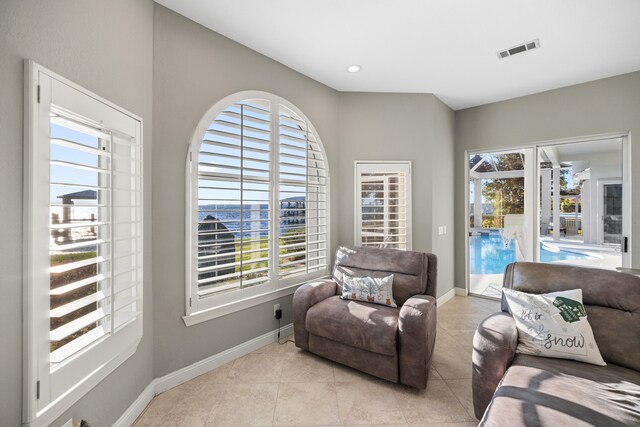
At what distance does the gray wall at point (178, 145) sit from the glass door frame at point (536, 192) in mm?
3417

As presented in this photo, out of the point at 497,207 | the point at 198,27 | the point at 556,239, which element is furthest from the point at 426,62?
the point at 556,239

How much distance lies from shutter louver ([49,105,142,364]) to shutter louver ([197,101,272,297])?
1.77ft

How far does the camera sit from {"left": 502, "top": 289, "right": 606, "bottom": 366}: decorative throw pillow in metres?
1.64

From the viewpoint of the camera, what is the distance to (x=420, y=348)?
201 cm

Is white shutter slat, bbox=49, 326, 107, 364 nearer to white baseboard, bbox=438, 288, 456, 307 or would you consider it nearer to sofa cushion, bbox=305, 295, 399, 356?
sofa cushion, bbox=305, 295, 399, 356

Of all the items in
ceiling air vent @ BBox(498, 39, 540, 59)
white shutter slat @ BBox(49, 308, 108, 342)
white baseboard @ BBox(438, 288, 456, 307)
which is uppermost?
ceiling air vent @ BBox(498, 39, 540, 59)

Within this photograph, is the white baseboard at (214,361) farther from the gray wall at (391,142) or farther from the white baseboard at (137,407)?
the gray wall at (391,142)

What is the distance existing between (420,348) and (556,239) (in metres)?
3.05

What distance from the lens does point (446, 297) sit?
159 inches

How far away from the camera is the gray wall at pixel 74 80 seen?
43.4 inches

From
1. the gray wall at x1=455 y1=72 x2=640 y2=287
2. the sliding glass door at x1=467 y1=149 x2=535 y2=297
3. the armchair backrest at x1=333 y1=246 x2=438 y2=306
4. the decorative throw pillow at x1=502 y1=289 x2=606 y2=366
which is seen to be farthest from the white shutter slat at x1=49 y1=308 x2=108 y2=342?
the sliding glass door at x1=467 y1=149 x2=535 y2=297

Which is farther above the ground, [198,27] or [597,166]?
[198,27]

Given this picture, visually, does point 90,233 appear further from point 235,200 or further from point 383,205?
point 383,205

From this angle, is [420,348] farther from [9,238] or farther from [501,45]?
[501,45]
